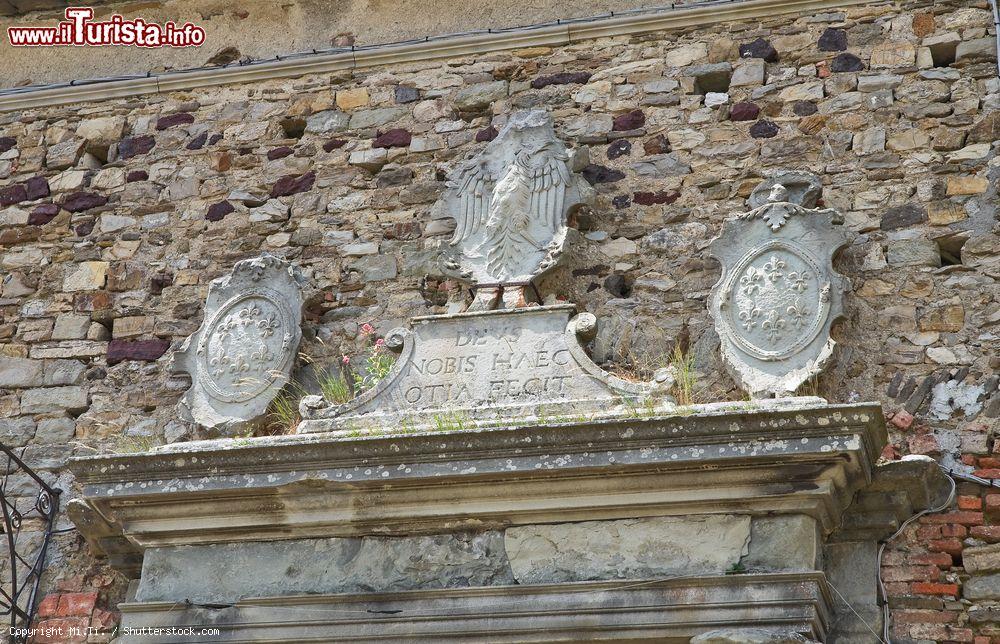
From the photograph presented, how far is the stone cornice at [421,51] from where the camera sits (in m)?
6.42

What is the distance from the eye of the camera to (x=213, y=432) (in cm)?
593

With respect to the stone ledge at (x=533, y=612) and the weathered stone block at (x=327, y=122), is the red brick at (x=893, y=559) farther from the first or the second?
the weathered stone block at (x=327, y=122)

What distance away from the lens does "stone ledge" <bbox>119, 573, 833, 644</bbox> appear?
4863mm

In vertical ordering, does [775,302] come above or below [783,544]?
above

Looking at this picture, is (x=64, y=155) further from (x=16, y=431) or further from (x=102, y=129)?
(x=16, y=431)

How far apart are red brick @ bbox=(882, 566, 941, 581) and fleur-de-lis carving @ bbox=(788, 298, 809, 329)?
927 mm

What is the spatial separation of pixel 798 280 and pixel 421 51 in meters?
2.29

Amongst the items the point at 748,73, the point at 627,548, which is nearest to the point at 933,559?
the point at 627,548

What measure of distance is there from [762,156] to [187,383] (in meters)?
2.61

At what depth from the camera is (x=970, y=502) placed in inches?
201

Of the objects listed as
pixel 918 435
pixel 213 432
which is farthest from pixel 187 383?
pixel 918 435

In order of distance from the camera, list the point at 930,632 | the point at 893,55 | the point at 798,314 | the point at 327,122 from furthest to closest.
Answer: the point at 327,122 < the point at 893,55 < the point at 798,314 < the point at 930,632

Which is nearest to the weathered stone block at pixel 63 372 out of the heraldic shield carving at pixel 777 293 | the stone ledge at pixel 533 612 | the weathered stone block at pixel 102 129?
the weathered stone block at pixel 102 129

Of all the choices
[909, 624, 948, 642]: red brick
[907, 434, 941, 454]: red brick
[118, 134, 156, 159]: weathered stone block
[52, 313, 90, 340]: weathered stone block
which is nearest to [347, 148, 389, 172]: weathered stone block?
[118, 134, 156, 159]: weathered stone block
